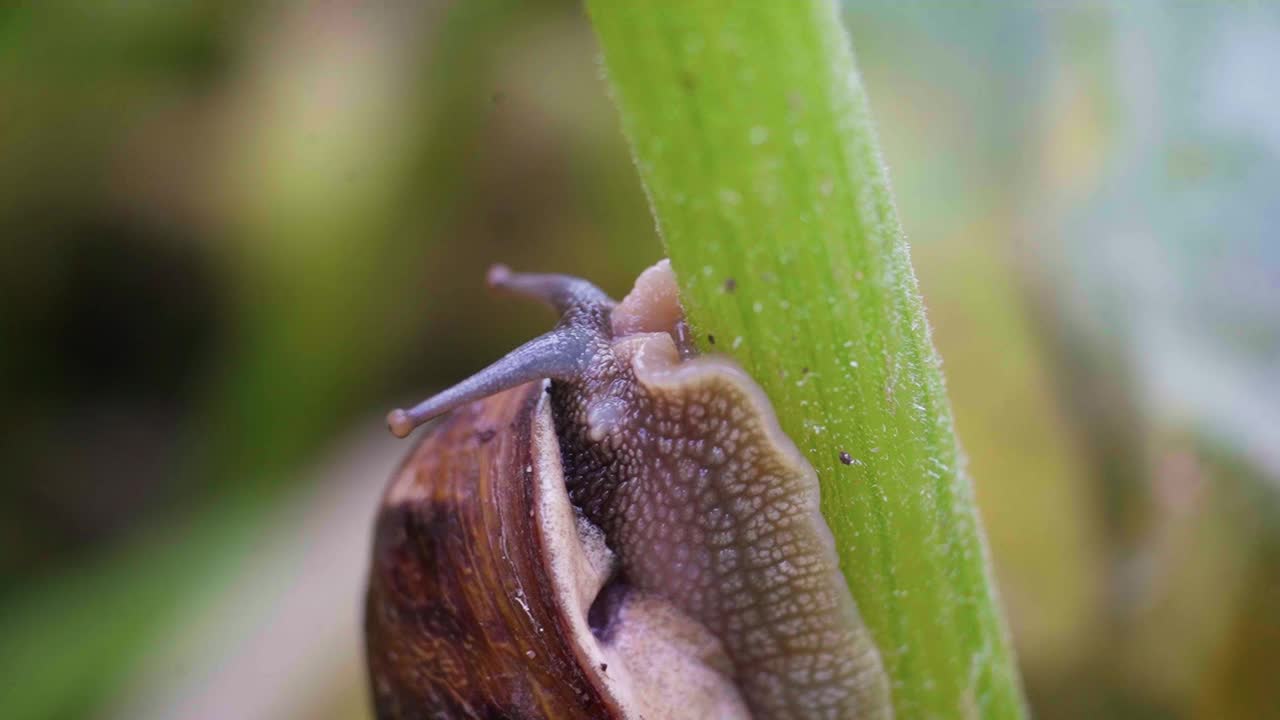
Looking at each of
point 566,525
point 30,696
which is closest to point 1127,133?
point 566,525

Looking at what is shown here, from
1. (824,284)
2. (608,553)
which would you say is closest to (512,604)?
(608,553)

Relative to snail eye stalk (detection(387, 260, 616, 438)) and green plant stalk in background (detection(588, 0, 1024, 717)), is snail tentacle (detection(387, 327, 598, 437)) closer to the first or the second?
snail eye stalk (detection(387, 260, 616, 438))

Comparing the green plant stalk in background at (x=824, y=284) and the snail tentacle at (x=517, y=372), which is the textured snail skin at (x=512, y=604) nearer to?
the snail tentacle at (x=517, y=372)

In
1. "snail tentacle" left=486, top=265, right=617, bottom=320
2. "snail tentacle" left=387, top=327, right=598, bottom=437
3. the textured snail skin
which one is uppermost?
"snail tentacle" left=486, top=265, right=617, bottom=320

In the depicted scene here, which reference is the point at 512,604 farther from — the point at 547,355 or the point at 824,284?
the point at 824,284

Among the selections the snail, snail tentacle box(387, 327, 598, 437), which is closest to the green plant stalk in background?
the snail

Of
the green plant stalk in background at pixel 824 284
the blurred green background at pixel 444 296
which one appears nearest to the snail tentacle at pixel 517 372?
the green plant stalk in background at pixel 824 284
